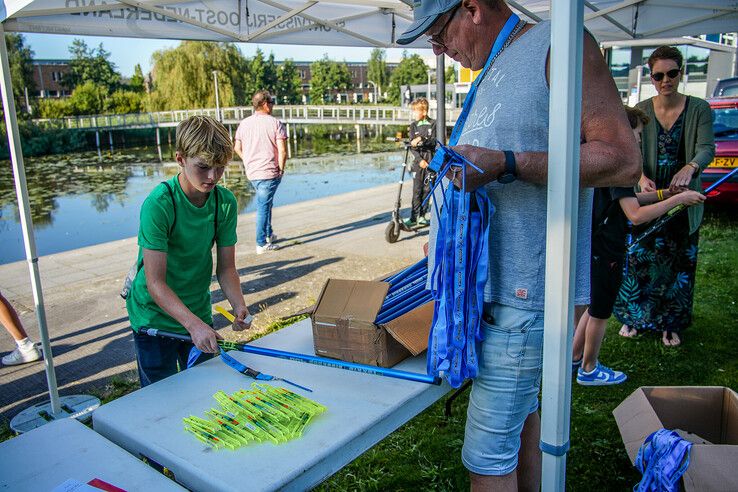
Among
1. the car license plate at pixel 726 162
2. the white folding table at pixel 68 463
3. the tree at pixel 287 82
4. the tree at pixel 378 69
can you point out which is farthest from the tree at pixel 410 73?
the white folding table at pixel 68 463

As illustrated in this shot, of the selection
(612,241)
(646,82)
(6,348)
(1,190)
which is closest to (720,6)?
(612,241)

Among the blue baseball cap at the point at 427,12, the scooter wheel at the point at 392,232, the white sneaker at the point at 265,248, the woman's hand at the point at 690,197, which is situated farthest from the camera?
the scooter wheel at the point at 392,232

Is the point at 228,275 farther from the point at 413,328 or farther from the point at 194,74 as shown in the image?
the point at 194,74

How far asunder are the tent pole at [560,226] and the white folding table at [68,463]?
974 mm

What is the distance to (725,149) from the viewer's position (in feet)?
26.7

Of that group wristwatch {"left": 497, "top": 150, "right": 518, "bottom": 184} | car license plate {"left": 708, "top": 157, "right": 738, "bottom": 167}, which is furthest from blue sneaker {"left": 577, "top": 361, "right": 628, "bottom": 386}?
car license plate {"left": 708, "top": 157, "right": 738, "bottom": 167}

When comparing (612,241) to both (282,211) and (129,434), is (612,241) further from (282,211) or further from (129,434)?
(282,211)

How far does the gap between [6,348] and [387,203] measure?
7.24 meters

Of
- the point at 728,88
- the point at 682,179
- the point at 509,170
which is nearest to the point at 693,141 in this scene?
the point at 682,179

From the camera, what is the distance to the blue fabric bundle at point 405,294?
226 centimetres

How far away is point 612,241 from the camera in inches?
133

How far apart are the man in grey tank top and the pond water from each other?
11.2 metres

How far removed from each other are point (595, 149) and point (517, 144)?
20 centimetres

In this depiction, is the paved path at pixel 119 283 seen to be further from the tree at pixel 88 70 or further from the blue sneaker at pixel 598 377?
the tree at pixel 88 70
